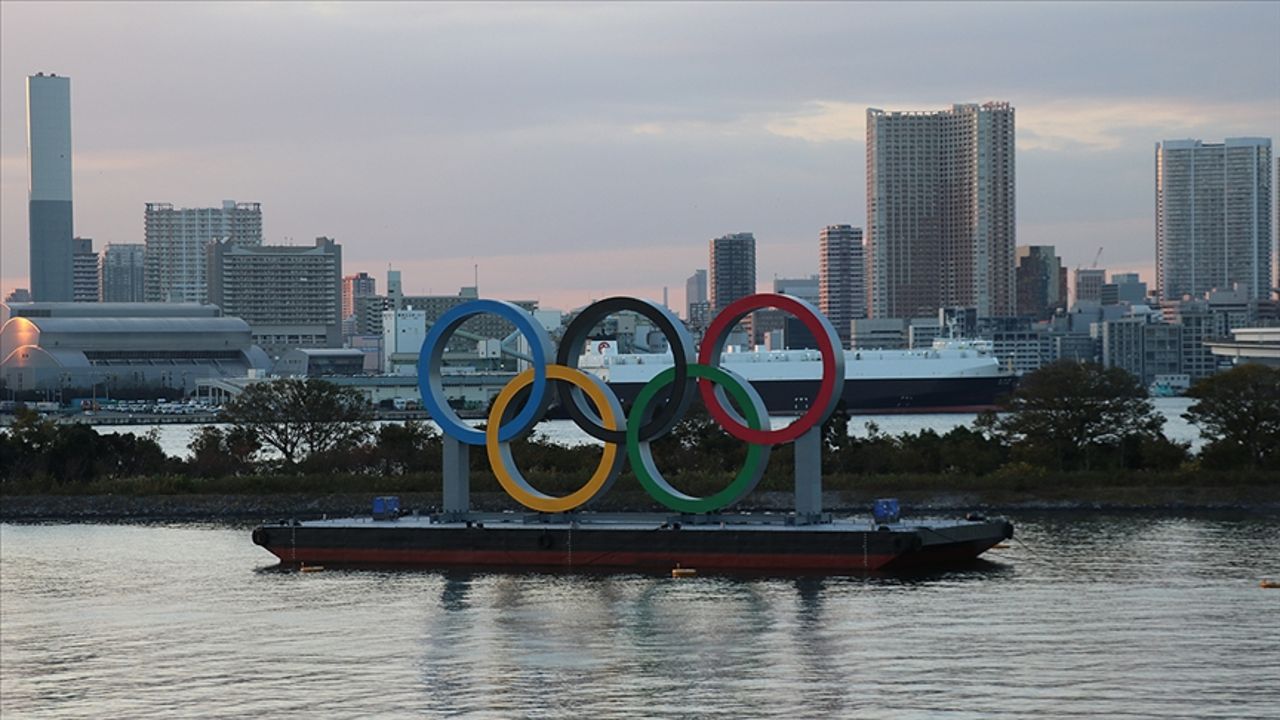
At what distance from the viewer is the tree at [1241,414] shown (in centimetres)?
5797

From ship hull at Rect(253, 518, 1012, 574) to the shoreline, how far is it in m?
9.01

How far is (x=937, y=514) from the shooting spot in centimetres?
5331

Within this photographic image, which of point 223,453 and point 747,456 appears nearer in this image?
point 747,456

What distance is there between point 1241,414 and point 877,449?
10.9 metres

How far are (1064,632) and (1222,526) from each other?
18552 millimetres

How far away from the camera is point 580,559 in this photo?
4219 centimetres

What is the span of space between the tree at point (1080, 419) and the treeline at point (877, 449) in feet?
0.14

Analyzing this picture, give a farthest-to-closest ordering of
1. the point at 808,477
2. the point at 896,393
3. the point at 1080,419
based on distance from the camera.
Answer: the point at 896,393
the point at 1080,419
the point at 808,477

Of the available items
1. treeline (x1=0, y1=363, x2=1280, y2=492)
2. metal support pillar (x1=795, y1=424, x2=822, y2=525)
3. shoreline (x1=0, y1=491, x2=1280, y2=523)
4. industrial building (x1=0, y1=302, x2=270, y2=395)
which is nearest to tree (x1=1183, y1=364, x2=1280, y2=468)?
treeline (x1=0, y1=363, x2=1280, y2=492)

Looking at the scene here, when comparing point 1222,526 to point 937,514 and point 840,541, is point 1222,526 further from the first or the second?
point 840,541

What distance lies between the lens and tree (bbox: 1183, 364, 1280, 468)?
58.0 meters

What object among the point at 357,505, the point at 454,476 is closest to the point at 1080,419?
the point at 357,505

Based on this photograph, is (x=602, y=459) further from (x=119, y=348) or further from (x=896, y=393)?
(x=119, y=348)

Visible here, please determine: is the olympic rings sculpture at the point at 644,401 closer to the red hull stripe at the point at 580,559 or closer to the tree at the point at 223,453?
the red hull stripe at the point at 580,559
